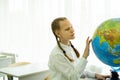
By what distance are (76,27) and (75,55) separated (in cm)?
85

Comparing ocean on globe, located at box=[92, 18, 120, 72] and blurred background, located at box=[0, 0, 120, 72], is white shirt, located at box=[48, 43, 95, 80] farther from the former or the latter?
blurred background, located at box=[0, 0, 120, 72]

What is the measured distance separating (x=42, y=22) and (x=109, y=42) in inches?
73.1

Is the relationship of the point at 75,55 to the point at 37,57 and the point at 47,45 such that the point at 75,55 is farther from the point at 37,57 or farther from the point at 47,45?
the point at 37,57

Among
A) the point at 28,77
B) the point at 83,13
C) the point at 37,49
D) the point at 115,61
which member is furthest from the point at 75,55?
the point at 37,49

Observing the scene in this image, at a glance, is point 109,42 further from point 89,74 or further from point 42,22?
point 42,22

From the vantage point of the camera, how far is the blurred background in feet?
7.59

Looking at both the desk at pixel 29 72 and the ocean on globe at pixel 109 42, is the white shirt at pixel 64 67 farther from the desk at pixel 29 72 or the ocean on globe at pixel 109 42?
the desk at pixel 29 72

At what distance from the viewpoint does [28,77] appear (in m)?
2.20

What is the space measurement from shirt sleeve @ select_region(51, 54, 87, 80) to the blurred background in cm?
59

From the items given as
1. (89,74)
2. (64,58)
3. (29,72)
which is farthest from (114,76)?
(29,72)

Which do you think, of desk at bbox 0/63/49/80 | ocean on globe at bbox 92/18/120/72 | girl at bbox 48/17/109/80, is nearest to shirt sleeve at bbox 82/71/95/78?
girl at bbox 48/17/109/80

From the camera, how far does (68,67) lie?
1.49m

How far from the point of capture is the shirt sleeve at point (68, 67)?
1.48 metres

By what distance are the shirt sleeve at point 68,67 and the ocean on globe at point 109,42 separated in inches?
6.4
